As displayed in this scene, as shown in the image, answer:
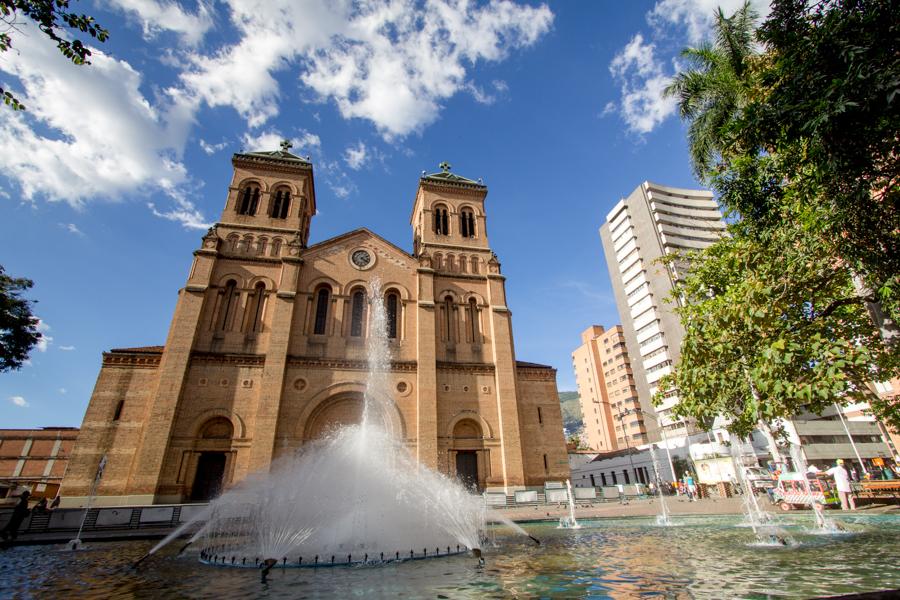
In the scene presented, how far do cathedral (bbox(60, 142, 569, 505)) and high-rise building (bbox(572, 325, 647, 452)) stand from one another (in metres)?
49.5

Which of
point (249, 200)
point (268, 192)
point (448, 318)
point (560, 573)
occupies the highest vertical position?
point (268, 192)

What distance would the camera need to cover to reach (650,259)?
60.6 m

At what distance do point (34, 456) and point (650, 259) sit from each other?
7411 cm

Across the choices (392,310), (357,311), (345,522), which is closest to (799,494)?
(345,522)

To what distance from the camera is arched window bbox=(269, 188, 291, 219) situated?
91.6 feet

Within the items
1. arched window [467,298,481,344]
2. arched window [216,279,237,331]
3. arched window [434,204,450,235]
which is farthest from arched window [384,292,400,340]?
arched window [216,279,237,331]

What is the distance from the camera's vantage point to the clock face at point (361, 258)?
26.5 m

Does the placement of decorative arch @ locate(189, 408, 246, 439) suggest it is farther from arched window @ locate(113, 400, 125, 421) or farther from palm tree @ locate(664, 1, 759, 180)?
palm tree @ locate(664, 1, 759, 180)

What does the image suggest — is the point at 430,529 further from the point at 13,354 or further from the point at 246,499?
the point at 13,354

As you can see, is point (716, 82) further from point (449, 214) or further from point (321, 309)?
point (321, 309)

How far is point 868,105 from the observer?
5.68 meters

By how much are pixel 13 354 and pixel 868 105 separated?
Answer: 27726 millimetres

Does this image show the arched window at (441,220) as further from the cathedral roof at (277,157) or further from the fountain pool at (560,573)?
the fountain pool at (560,573)

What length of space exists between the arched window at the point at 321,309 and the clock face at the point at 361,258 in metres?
2.51
